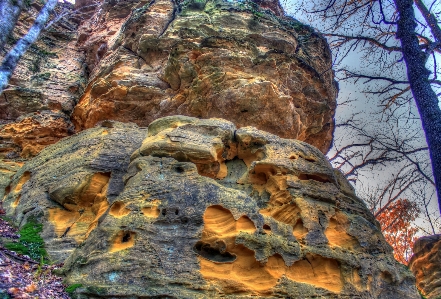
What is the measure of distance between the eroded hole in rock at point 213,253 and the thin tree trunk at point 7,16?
15.5ft

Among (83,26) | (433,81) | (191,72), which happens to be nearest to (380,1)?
(433,81)

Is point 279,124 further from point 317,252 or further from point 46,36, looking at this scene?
point 46,36

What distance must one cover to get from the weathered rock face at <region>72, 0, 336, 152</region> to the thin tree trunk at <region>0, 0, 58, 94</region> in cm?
380

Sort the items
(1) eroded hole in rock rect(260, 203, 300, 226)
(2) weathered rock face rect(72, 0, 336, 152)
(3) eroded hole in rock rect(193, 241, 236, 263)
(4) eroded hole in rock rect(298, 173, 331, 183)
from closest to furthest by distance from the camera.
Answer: (3) eroded hole in rock rect(193, 241, 236, 263) < (1) eroded hole in rock rect(260, 203, 300, 226) < (4) eroded hole in rock rect(298, 173, 331, 183) < (2) weathered rock face rect(72, 0, 336, 152)

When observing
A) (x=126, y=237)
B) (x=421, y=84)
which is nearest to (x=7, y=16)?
(x=126, y=237)

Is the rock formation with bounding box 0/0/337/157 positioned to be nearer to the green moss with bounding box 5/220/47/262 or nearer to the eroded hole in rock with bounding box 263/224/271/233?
the eroded hole in rock with bounding box 263/224/271/233

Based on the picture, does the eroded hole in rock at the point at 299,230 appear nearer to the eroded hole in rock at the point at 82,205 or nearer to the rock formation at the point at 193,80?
the eroded hole in rock at the point at 82,205

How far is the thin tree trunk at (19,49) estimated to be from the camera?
6.50 meters

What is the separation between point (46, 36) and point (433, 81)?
592 inches

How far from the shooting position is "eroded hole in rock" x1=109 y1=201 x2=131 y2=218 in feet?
21.5

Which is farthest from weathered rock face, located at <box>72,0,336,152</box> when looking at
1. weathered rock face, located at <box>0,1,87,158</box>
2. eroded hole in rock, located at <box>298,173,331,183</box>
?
eroded hole in rock, located at <box>298,173,331,183</box>

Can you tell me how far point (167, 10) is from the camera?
45.3 feet

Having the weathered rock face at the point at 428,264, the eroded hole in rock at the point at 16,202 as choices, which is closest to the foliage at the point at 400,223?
the weathered rock face at the point at 428,264

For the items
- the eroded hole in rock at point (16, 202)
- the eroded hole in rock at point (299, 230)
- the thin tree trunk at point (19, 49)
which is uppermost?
the thin tree trunk at point (19, 49)
